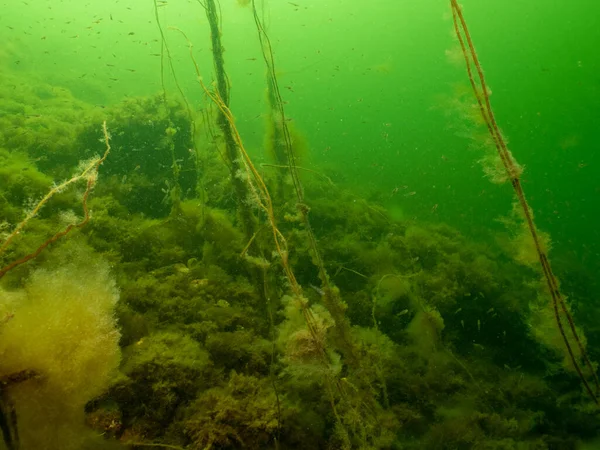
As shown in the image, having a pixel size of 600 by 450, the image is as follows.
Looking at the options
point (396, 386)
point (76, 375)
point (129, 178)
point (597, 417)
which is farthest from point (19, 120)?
point (597, 417)

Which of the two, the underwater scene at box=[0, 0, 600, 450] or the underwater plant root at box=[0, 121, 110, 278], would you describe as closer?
the underwater plant root at box=[0, 121, 110, 278]

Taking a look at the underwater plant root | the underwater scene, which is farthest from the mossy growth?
the underwater plant root

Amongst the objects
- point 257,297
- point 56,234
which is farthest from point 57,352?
point 257,297

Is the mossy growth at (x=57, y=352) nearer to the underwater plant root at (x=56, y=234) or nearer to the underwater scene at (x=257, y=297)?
the underwater scene at (x=257, y=297)

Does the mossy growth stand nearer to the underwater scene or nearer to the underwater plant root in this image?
the underwater scene

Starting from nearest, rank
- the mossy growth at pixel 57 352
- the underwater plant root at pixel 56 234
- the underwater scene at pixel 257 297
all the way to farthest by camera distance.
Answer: the underwater plant root at pixel 56 234, the mossy growth at pixel 57 352, the underwater scene at pixel 257 297

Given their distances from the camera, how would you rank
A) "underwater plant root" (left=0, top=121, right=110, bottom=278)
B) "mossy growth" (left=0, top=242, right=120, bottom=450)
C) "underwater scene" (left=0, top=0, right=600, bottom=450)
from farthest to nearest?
"underwater scene" (left=0, top=0, right=600, bottom=450) → "mossy growth" (left=0, top=242, right=120, bottom=450) → "underwater plant root" (left=0, top=121, right=110, bottom=278)

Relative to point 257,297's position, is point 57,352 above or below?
above

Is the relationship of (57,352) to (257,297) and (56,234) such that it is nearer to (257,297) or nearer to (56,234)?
(56,234)

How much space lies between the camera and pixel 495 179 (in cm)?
245

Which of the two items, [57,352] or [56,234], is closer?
[56,234]

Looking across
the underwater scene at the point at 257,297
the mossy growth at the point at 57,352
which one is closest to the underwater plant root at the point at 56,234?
the underwater scene at the point at 257,297

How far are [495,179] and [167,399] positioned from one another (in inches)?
125

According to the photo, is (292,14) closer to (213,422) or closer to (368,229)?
(368,229)
